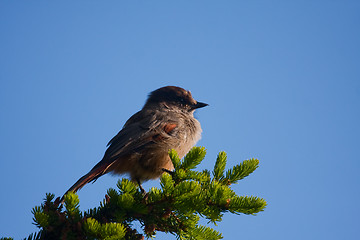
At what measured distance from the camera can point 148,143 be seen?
15.5ft

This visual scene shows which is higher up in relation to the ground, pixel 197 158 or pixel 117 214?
pixel 197 158

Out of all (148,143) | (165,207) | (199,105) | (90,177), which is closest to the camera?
(165,207)

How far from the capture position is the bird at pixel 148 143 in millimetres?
4543

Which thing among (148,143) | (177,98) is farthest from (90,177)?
(177,98)

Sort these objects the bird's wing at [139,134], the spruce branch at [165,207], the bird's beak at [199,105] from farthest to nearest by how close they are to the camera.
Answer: the bird's beak at [199,105], the bird's wing at [139,134], the spruce branch at [165,207]

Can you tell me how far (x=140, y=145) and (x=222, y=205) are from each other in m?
2.06

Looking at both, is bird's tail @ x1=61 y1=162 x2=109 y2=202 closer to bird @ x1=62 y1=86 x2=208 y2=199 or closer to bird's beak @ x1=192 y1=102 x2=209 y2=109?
bird @ x1=62 y1=86 x2=208 y2=199

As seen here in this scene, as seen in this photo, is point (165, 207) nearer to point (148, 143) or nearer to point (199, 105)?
point (148, 143)

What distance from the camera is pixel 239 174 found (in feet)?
10.3

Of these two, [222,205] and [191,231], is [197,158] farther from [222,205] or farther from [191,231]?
[191,231]

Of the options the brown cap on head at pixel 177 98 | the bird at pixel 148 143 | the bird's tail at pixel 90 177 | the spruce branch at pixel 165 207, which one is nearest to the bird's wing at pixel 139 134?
the bird at pixel 148 143

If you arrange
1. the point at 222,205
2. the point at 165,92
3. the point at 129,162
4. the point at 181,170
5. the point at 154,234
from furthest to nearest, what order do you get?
the point at 165,92
the point at 129,162
the point at 154,234
the point at 181,170
the point at 222,205

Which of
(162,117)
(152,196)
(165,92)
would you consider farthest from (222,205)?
(165,92)

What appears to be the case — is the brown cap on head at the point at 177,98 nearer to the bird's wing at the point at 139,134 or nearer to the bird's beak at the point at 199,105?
the bird's beak at the point at 199,105
